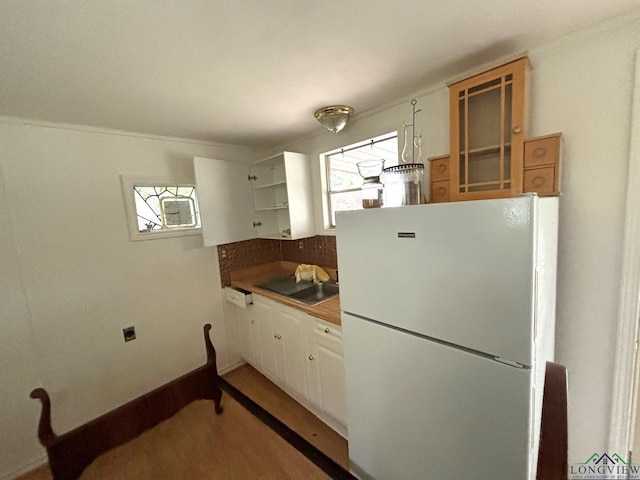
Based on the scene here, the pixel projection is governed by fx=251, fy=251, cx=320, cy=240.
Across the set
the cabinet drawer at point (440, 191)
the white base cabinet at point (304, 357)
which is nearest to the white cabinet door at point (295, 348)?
the white base cabinet at point (304, 357)

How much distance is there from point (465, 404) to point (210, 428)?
5.86 ft

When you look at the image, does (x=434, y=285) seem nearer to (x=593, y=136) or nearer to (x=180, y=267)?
(x=593, y=136)

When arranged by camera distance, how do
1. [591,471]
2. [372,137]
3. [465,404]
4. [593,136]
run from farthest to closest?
[372,137] → [591,471] → [593,136] → [465,404]

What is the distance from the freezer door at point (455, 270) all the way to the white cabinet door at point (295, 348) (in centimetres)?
75

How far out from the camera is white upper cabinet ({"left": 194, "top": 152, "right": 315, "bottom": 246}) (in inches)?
84.2

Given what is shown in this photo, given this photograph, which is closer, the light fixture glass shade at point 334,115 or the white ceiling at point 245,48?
the white ceiling at point 245,48

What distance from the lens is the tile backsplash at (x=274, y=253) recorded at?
238 centimetres

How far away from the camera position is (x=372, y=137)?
5.96ft

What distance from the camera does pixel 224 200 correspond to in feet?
7.40

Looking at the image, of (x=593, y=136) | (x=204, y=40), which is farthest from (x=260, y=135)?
(x=593, y=136)

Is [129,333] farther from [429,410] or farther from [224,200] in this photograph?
[429,410]

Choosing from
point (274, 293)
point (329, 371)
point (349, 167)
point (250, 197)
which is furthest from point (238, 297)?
point (349, 167)

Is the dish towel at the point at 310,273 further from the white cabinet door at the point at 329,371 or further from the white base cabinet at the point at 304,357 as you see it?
the white cabinet door at the point at 329,371

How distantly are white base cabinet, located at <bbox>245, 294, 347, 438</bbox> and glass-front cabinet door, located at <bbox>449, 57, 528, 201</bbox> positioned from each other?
1.08 m
